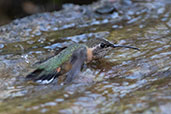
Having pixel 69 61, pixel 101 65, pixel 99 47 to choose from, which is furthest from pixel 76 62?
pixel 99 47

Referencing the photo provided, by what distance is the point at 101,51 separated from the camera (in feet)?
16.5

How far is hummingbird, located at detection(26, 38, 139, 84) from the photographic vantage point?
172 inches

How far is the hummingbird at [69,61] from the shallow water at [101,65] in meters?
0.15

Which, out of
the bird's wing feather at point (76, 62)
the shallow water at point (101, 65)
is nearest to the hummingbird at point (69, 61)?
the bird's wing feather at point (76, 62)

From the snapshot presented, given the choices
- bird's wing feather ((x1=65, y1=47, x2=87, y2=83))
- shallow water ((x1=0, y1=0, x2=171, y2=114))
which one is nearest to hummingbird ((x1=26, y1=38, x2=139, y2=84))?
bird's wing feather ((x1=65, y1=47, x2=87, y2=83))

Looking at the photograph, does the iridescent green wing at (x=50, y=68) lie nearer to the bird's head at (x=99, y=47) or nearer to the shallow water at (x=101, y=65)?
the shallow water at (x=101, y=65)

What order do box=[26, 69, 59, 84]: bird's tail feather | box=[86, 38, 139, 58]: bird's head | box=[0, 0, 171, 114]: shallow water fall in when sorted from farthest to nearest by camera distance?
box=[86, 38, 139, 58]: bird's head
box=[26, 69, 59, 84]: bird's tail feather
box=[0, 0, 171, 114]: shallow water

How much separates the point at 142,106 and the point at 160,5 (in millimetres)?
5935

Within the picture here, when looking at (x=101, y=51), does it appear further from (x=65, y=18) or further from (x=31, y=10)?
(x=31, y=10)

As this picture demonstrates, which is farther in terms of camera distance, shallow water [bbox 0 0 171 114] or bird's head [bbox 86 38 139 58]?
bird's head [bbox 86 38 139 58]

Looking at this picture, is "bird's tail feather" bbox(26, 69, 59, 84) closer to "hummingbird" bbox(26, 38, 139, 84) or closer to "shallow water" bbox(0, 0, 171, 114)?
"hummingbird" bbox(26, 38, 139, 84)

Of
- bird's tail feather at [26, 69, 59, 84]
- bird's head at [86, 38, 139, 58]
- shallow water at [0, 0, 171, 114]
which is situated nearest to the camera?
shallow water at [0, 0, 171, 114]

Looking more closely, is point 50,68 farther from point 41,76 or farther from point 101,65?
point 101,65

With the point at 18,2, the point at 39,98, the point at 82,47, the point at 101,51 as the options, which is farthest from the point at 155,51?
the point at 18,2
